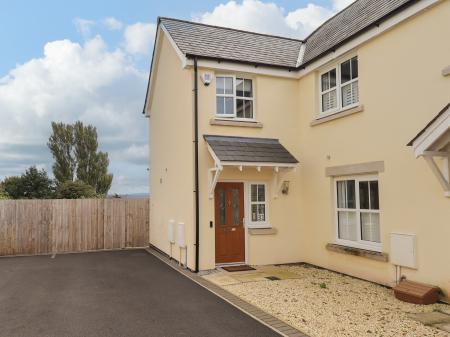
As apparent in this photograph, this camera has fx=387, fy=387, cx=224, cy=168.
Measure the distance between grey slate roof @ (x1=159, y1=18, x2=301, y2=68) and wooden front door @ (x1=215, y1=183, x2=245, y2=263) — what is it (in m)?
3.62

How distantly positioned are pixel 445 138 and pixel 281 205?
515 cm

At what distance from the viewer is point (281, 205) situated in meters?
11.1

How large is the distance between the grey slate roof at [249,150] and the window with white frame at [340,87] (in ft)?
5.38

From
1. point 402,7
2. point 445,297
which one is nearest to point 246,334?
point 445,297

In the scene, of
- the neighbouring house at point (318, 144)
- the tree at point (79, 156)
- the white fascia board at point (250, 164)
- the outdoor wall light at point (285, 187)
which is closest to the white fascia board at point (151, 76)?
the neighbouring house at point (318, 144)

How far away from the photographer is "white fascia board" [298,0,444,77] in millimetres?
7465

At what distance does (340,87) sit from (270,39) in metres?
3.90

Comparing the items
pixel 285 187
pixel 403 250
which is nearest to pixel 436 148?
pixel 403 250

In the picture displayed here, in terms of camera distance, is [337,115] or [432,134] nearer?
[432,134]

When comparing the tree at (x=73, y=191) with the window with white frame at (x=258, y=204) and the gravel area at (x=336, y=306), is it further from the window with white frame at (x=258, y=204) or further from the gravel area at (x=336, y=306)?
the gravel area at (x=336, y=306)

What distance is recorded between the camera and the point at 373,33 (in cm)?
862

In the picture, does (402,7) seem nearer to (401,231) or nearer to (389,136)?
(389,136)

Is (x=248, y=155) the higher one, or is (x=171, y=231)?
(x=248, y=155)

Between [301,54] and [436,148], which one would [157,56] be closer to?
[301,54]
